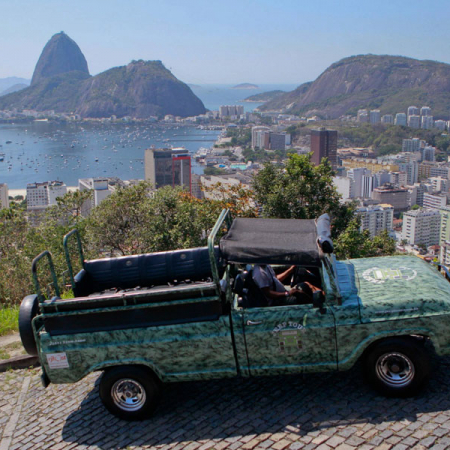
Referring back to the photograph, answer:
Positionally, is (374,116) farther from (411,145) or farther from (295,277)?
(295,277)

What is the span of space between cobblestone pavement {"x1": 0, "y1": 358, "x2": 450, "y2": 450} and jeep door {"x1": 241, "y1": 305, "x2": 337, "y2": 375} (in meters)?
0.36

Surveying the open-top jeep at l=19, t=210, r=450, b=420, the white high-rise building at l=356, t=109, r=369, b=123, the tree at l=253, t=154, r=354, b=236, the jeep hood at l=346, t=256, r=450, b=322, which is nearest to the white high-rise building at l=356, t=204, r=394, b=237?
the tree at l=253, t=154, r=354, b=236

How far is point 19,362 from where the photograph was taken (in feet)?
18.4

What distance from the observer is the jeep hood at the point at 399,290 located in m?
4.01

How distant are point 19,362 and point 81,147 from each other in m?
141

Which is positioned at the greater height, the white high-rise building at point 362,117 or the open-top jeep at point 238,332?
the white high-rise building at point 362,117

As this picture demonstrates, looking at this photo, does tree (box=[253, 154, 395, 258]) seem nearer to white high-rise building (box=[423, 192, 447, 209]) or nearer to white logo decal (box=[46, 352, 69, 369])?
white logo decal (box=[46, 352, 69, 369])

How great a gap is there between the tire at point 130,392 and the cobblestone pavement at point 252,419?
0.10 metres

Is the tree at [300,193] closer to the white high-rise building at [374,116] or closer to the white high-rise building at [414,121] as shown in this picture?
the white high-rise building at [414,121]

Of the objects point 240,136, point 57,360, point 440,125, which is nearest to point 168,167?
point 57,360

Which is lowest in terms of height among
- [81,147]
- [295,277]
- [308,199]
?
[81,147]

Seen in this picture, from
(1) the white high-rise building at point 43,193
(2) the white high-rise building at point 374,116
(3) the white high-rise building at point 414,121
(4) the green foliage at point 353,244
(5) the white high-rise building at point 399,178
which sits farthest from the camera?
(2) the white high-rise building at point 374,116

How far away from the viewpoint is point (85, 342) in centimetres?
420

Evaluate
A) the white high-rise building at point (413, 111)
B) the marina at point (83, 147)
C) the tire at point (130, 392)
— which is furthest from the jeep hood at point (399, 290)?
the white high-rise building at point (413, 111)
